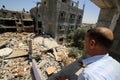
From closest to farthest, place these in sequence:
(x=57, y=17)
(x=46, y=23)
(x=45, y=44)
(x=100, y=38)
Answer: (x=100, y=38) → (x=45, y=44) → (x=57, y=17) → (x=46, y=23)

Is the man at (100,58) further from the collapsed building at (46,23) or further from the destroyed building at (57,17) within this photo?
the destroyed building at (57,17)

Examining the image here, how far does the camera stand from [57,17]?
18.4 metres

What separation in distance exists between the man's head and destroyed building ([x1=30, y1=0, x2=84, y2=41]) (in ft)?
56.9

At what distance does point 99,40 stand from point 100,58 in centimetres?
19

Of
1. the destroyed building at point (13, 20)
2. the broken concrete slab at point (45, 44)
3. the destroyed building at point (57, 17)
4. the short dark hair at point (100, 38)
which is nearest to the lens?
the short dark hair at point (100, 38)

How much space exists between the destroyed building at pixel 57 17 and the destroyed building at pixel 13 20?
2.38 metres

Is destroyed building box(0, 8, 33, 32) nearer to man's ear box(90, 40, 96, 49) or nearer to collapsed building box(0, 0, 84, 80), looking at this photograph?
collapsed building box(0, 0, 84, 80)

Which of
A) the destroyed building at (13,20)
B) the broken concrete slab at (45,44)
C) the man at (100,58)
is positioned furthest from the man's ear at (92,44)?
the destroyed building at (13,20)

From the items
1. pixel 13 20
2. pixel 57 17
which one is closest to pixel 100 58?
pixel 57 17

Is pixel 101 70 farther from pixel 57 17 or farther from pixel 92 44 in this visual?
pixel 57 17

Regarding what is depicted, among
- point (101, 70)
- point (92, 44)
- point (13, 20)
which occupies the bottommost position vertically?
point (13, 20)

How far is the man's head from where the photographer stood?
116cm

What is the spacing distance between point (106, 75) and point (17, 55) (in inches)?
371

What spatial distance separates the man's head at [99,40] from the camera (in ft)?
3.80
